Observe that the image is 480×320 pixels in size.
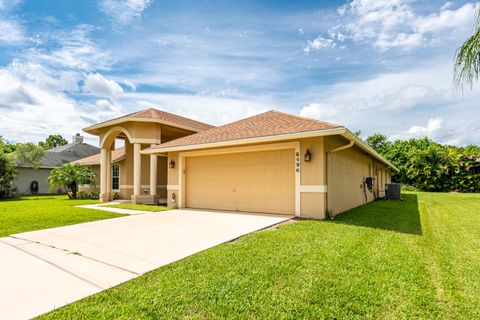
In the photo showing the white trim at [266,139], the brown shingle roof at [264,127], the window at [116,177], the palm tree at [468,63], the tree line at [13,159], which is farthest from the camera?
the tree line at [13,159]

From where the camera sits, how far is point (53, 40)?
10.9 m

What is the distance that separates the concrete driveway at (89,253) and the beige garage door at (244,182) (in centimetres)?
126

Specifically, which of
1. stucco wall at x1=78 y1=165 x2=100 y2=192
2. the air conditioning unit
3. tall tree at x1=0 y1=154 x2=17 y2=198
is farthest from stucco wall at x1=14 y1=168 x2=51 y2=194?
the air conditioning unit

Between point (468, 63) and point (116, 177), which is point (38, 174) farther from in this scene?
point (468, 63)

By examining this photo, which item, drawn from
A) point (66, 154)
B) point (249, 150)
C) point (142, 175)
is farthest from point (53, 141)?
point (249, 150)

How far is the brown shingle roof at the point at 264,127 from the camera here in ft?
26.2

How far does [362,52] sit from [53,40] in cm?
1262

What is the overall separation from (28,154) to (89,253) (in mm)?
21147

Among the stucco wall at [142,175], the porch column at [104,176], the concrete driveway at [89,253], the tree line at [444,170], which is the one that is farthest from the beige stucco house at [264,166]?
the tree line at [444,170]

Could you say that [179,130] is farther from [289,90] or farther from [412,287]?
[412,287]

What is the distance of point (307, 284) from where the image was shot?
10.4ft

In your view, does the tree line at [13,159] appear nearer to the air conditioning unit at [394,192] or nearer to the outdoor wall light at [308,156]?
the outdoor wall light at [308,156]

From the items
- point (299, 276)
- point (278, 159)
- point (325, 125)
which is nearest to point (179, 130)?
point (278, 159)

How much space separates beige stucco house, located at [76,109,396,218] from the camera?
7879 mm
